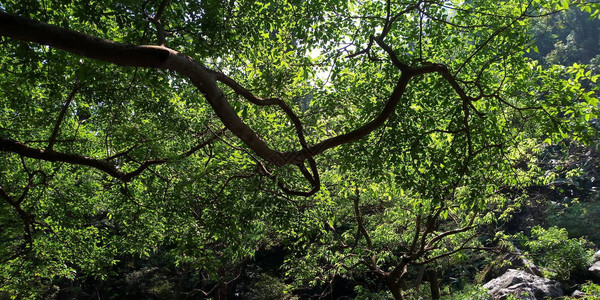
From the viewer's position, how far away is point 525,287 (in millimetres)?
11094

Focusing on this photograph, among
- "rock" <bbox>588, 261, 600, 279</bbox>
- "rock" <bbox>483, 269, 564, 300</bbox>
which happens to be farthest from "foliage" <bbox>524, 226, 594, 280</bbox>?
"rock" <bbox>483, 269, 564, 300</bbox>

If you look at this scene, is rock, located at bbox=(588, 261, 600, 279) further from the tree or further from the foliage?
the tree

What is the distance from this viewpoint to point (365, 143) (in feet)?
16.3

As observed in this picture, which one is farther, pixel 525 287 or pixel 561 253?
pixel 525 287

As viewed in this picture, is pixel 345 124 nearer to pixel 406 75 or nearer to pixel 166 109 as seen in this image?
pixel 406 75

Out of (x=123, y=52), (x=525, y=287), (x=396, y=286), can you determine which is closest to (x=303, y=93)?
(x=123, y=52)

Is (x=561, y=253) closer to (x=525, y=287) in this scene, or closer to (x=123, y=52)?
(x=525, y=287)

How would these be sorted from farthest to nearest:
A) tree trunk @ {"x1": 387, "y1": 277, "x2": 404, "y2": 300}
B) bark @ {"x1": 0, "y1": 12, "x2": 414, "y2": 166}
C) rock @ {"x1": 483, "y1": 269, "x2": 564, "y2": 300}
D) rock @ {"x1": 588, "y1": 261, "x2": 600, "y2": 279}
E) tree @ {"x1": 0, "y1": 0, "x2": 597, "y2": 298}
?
rock @ {"x1": 588, "y1": 261, "x2": 600, "y2": 279}
rock @ {"x1": 483, "y1": 269, "x2": 564, "y2": 300}
tree trunk @ {"x1": 387, "y1": 277, "x2": 404, "y2": 300}
tree @ {"x1": 0, "y1": 0, "x2": 597, "y2": 298}
bark @ {"x1": 0, "y1": 12, "x2": 414, "y2": 166}

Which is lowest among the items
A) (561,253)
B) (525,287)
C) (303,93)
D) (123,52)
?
(525,287)

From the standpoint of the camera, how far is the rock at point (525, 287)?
35.2 ft

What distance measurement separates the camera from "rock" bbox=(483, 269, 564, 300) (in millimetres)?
10742

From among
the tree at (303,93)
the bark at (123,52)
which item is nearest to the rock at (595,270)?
the tree at (303,93)

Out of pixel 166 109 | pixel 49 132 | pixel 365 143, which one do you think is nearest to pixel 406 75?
pixel 365 143

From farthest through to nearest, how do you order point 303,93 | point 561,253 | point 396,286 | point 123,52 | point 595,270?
1. point 595,270
2. point 561,253
3. point 396,286
4. point 303,93
5. point 123,52
